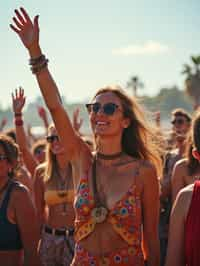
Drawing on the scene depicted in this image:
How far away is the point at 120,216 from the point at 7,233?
104 centimetres

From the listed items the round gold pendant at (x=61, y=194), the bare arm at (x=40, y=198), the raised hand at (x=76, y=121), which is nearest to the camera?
the round gold pendant at (x=61, y=194)

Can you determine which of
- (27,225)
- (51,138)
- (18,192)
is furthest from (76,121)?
(27,225)

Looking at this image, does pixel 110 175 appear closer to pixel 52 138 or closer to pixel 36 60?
pixel 36 60

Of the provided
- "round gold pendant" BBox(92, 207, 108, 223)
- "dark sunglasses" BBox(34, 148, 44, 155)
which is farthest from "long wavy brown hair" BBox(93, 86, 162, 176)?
"dark sunglasses" BBox(34, 148, 44, 155)

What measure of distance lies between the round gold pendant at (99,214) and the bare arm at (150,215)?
0.92ft

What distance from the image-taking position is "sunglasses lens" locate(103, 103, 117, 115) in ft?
12.0

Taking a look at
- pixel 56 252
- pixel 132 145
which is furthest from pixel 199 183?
pixel 56 252

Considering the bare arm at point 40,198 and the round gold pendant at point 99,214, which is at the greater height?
the round gold pendant at point 99,214

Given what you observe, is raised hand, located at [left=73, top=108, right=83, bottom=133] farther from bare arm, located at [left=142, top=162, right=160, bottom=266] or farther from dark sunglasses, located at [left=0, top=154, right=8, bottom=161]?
bare arm, located at [left=142, top=162, right=160, bottom=266]

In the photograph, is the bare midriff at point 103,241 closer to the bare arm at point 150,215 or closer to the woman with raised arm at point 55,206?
the bare arm at point 150,215

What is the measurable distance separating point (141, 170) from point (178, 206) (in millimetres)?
865

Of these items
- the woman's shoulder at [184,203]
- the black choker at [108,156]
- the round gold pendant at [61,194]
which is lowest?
the round gold pendant at [61,194]

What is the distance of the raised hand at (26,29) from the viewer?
348 cm

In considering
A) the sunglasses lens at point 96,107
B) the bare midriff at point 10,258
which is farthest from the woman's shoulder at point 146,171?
the bare midriff at point 10,258
